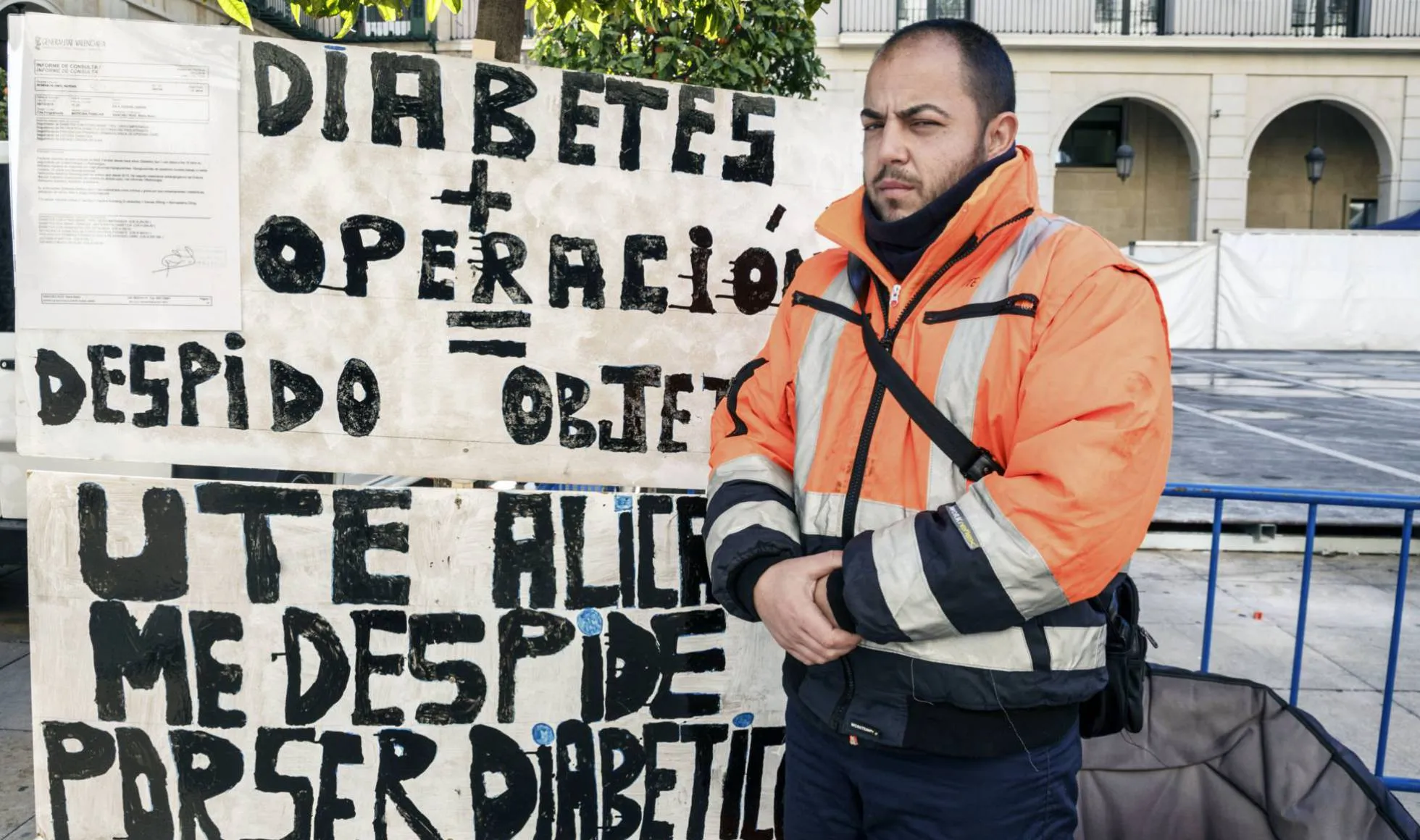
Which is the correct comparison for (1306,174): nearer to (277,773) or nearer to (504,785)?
(504,785)

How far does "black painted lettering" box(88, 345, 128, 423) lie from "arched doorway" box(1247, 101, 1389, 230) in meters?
28.4

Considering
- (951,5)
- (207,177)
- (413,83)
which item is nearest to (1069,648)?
(413,83)

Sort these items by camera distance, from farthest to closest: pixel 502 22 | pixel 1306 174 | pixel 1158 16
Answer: pixel 1306 174
pixel 1158 16
pixel 502 22

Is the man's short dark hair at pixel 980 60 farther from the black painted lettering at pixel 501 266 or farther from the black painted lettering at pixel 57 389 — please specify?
the black painted lettering at pixel 57 389

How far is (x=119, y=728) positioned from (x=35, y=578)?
0.37 meters

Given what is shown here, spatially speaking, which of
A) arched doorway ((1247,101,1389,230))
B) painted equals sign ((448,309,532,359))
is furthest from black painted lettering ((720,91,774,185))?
arched doorway ((1247,101,1389,230))

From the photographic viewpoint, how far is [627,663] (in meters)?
2.53

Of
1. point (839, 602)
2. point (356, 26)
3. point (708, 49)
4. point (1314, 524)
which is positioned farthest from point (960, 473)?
point (356, 26)

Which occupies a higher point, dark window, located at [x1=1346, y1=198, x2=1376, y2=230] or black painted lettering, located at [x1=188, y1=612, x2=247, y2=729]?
dark window, located at [x1=1346, y1=198, x2=1376, y2=230]

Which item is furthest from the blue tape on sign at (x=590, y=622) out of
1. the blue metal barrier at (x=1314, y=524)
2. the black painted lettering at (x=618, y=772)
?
the blue metal barrier at (x=1314, y=524)

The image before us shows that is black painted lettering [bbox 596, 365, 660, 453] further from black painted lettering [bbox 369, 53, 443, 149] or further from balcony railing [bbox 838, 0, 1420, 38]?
balcony railing [bbox 838, 0, 1420, 38]

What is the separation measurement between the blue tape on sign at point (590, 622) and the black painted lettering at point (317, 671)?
0.50 meters

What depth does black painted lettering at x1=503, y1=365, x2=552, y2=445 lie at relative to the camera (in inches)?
97.3

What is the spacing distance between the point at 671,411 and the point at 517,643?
0.61 metres
